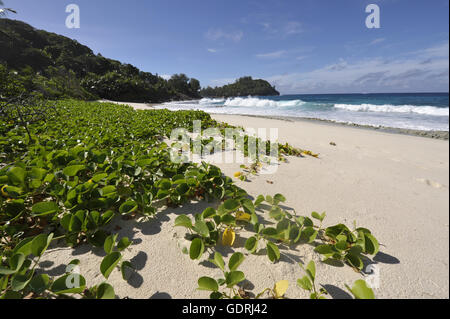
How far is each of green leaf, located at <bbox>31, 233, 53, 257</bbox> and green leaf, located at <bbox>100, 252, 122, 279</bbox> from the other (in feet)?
0.93

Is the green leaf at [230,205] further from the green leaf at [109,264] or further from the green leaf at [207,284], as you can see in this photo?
the green leaf at [109,264]

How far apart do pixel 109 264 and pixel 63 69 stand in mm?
35908

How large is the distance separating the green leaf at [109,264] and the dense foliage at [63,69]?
16.5 metres

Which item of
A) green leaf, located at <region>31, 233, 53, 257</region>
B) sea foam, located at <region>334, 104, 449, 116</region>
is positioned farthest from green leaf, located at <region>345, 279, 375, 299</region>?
sea foam, located at <region>334, 104, 449, 116</region>

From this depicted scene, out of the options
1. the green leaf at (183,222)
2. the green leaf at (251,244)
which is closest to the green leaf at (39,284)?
the green leaf at (183,222)

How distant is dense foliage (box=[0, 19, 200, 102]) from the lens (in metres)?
17.8

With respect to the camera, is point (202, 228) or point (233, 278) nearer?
A: point (233, 278)

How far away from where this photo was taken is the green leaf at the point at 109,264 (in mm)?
754

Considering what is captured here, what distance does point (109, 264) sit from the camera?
2.54 ft

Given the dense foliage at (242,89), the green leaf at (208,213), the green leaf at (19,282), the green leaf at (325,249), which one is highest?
the dense foliage at (242,89)

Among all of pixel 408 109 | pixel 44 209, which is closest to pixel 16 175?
pixel 44 209

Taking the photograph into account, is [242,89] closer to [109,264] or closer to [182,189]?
[182,189]

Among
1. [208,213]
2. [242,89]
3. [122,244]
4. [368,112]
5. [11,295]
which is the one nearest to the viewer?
[11,295]
